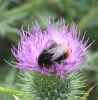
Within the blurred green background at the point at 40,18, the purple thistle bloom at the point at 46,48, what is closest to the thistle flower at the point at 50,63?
the purple thistle bloom at the point at 46,48

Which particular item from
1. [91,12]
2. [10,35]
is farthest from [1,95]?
[91,12]

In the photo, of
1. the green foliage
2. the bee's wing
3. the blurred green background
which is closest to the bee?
the bee's wing

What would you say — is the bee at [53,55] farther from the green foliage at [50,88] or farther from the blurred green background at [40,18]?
the blurred green background at [40,18]

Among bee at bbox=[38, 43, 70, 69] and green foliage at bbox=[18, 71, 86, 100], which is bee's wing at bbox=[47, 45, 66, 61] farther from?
green foliage at bbox=[18, 71, 86, 100]

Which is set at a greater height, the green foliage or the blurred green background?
the blurred green background

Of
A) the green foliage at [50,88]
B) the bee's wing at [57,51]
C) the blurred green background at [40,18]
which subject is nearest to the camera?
the bee's wing at [57,51]

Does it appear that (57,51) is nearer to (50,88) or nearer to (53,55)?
(53,55)
